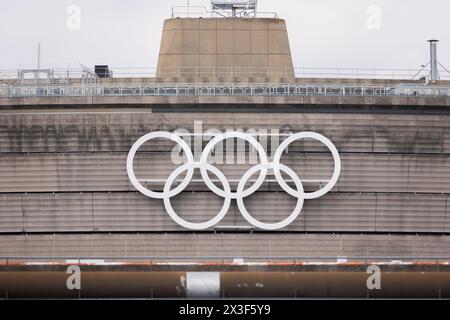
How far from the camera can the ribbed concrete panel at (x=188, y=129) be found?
354 feet

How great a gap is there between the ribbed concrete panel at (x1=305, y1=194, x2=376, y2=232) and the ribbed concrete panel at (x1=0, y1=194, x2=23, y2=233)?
19464 mm

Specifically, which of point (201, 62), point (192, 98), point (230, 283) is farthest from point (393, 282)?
point (201, 62)

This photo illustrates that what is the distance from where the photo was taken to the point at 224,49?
12181 cm

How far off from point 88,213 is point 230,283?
1405cm

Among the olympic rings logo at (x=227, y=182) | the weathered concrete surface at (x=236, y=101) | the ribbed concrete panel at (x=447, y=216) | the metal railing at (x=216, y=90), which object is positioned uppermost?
the metal railing at (x=216, y=90)

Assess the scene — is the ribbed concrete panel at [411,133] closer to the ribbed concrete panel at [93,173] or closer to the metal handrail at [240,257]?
the metal handrail at [240,257]

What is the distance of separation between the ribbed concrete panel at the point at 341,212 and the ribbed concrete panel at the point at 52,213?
49.6 ft

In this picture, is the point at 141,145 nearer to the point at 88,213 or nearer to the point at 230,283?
the point at 88,213

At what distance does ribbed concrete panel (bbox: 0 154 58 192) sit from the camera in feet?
353

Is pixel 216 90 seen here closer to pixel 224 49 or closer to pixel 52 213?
pixel 224 49

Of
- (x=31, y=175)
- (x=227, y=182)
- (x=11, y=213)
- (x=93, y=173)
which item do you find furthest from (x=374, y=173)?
(x=11, y=213)

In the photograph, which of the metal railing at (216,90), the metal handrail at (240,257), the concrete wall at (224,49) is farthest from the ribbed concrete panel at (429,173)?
the concrete wall at (224,49)

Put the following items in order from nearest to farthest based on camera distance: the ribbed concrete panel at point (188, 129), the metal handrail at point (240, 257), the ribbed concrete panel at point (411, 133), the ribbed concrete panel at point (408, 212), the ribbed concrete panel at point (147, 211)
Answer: the metal handrail at point (240, 257) < the ribbed concrete panel at point (147, 211) < the ribbed concrete panel at point (188, 129) < the ribbed concrete panel at point (408, 212) < the ribbed concrete panel at point (411, 133)

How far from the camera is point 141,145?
108m
